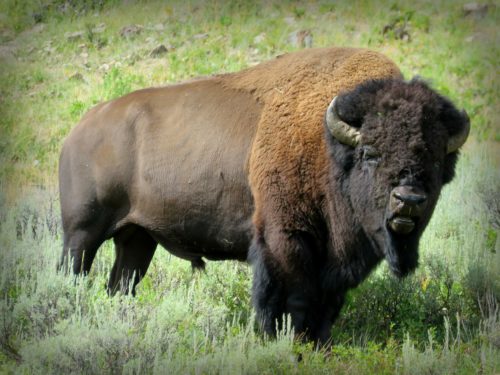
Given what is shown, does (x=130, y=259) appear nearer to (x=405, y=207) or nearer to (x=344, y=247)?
(x=344, y=247)

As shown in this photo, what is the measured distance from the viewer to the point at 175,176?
6031 millimetres

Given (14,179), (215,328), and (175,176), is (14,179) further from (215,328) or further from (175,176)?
(215,328)

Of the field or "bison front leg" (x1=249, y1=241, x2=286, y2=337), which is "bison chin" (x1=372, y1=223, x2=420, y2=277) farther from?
"bison front leg" (x1=249, y1=241, x2=286, y2=337)

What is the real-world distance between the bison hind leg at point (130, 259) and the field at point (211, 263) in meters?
0.19

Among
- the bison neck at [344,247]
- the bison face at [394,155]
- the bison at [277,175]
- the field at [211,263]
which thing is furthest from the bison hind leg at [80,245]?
the bison face at [394,155]

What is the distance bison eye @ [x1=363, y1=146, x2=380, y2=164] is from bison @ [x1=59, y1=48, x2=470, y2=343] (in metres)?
0.01

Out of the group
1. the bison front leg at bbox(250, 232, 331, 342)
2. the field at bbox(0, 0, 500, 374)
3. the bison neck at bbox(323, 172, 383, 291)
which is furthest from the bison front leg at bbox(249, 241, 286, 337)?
the bison neck at bbox(323, 172, 383, 291)

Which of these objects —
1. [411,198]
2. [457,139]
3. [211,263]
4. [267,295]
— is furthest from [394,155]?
[211,263]

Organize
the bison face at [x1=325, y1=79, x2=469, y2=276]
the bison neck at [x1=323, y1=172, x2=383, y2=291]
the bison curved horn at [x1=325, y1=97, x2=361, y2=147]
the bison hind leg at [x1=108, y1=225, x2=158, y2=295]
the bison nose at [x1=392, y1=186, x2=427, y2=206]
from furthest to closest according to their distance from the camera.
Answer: the bison hind leg at [x1=108, y1=225, x2=158, y2=295] < the bison neck at [x1=323, y1=172, x2=383, y2=291] < the bison curved horn at [x1=325, y1=97, x2=361, y2=147] < the bison face at [x1=325, y1=79, x2=469, y2=276] < the bison nose at [x1=392, y1=186, x2=427, y2=206]

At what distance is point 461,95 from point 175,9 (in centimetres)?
664

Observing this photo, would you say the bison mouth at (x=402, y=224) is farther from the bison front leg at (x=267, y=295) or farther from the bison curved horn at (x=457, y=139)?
the bison front leg at (x=267, y=295)

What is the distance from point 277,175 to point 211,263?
85.8 inches

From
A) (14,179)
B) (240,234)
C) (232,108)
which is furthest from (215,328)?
(14,179)

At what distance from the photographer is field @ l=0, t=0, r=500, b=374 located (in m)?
4.80
